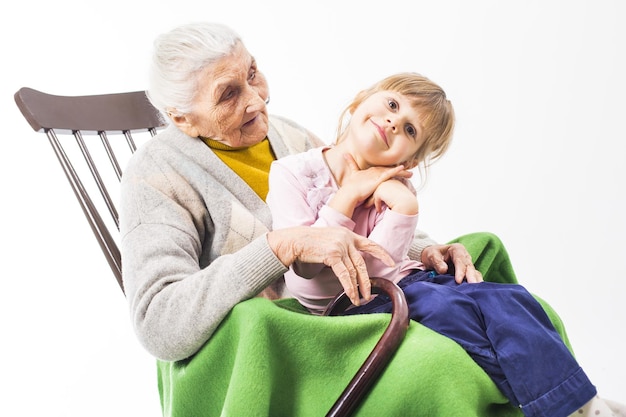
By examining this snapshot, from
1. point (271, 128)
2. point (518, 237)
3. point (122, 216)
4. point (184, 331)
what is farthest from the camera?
point (518, 237)

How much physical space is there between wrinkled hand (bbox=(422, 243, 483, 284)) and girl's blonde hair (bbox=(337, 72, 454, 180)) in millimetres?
244

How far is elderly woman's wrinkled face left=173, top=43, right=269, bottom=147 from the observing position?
2.03 m

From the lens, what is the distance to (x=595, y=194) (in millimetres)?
3529

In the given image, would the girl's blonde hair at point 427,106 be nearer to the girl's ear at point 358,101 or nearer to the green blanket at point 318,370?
the girl's ear at point 358,101

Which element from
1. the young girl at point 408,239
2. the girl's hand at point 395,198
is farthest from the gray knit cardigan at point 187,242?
the girl's hand at point 395,198

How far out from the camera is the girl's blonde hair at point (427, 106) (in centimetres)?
190

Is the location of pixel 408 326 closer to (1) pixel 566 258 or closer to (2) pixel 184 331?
(2) pixel 184 331

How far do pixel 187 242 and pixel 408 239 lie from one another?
0.49 meters

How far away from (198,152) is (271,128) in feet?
1.06

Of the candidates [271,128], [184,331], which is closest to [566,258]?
[271,128]

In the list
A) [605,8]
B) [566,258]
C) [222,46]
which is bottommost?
[566,258]

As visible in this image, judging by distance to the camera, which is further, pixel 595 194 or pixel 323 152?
pixel 595 194

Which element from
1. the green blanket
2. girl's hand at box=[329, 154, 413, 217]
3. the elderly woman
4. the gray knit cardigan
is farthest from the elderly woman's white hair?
the green blanket

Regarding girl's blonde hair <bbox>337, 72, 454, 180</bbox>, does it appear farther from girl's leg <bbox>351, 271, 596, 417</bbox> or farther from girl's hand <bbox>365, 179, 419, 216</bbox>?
girl's leg <bbox>351, 271, 596, 417</bbox>
